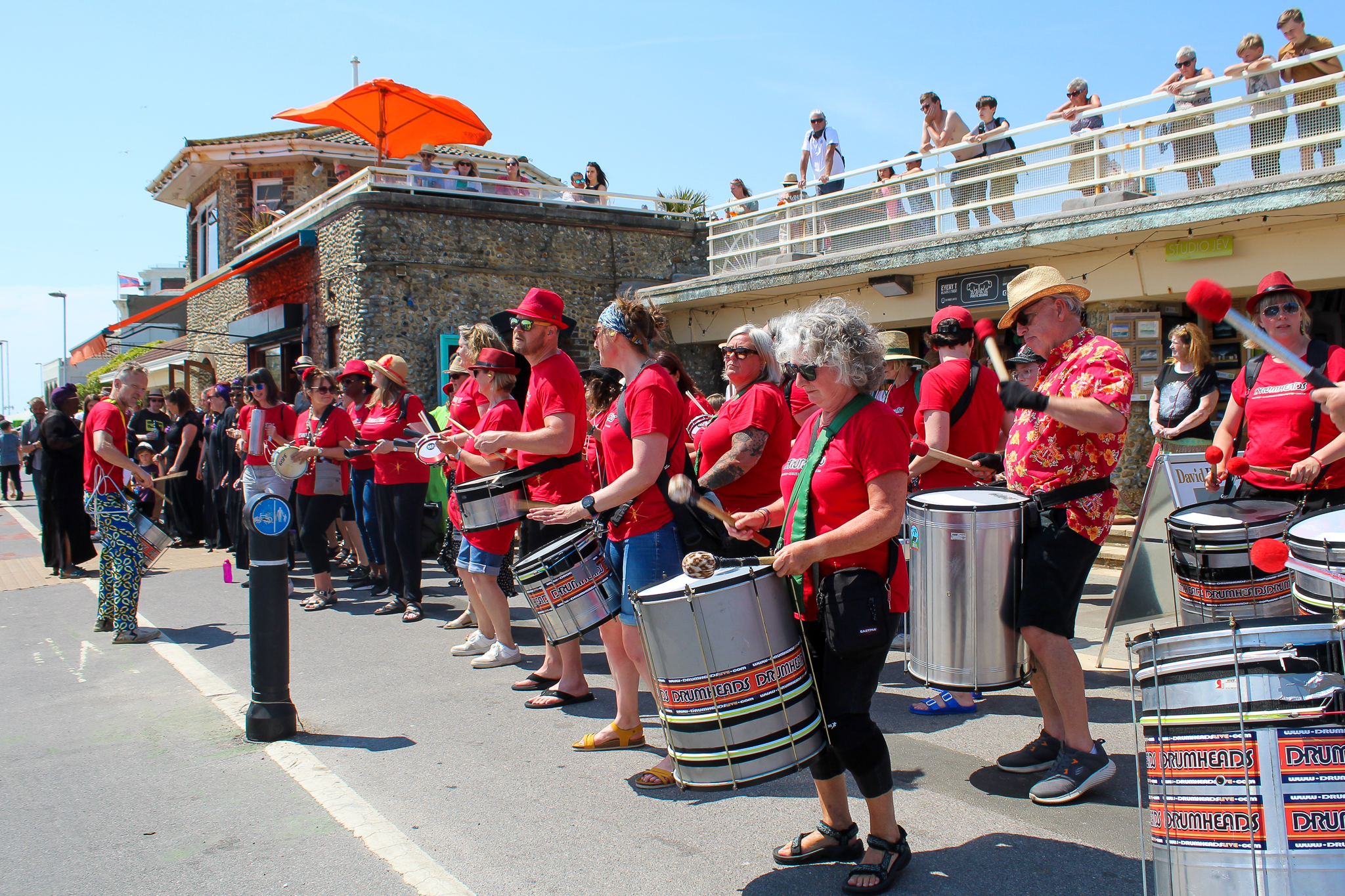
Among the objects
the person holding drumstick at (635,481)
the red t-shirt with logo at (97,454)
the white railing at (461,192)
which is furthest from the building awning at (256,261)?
the person holding drumstick at (635,481)

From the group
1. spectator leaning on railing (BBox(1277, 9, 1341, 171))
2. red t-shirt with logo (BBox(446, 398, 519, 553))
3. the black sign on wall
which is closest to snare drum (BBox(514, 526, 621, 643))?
red t-shirt with logo (BBox(446, 398, 519, 553))

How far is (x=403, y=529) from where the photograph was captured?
7500 mm

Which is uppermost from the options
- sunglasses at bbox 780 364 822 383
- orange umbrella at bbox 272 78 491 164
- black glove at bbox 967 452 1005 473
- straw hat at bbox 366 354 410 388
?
orange umbrella at bbox 272 78 491 164

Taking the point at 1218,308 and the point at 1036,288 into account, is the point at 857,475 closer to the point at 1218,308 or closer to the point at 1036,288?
the point at 1218,308

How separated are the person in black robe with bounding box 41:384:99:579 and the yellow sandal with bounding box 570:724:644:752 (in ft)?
25.1

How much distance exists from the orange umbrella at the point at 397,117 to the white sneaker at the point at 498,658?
1419cm

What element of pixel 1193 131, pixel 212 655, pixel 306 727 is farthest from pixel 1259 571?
pixel 1193 131

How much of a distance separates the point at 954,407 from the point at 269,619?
363cm

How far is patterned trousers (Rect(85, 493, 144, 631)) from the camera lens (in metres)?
6.92

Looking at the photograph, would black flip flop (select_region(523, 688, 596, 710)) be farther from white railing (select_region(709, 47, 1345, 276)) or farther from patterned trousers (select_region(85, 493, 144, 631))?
white railing (select_region(709, 47, 1345, 276))

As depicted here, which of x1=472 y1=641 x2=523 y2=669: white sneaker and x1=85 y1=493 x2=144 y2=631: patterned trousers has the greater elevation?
x1=85 y1=493 x2=144 y2=631: patterned trousers

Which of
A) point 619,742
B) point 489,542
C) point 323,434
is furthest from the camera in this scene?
point 323,434

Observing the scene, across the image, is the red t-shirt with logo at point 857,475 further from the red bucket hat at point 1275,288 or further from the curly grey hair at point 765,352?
the red bucket hat at point 1275,288

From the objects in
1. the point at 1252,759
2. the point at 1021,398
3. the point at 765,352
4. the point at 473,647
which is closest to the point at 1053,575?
the point at 1021,398
